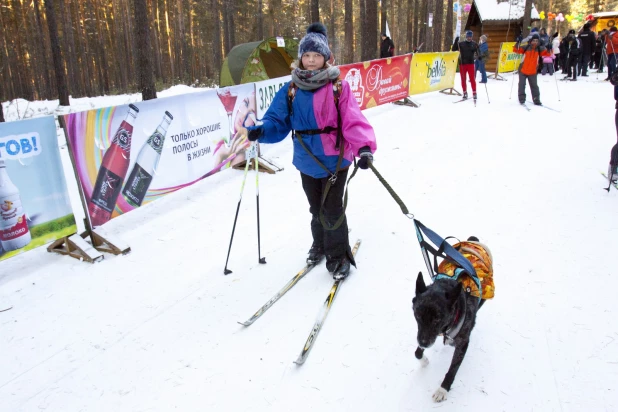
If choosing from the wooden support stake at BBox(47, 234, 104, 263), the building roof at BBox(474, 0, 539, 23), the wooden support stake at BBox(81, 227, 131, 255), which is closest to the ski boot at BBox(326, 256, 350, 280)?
the wooden support stake at BBox(81, 227, 131, 255)

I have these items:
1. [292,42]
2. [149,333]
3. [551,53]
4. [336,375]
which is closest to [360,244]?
[336,375]

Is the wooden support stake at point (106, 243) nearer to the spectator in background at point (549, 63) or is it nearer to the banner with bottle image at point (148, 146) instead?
the banner with bottle image at point (148, 146)

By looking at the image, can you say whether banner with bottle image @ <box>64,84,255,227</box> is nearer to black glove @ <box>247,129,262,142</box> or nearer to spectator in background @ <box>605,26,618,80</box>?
black glove @ <box>247,129,262,142</box>

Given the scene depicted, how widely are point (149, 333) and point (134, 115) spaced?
2.83 m

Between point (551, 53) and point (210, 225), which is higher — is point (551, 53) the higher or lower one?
the higher one

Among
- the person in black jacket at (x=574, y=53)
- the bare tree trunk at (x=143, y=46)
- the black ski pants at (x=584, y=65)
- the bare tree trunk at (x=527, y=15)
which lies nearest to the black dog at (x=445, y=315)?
the bare tree trunk at (x=143, y=46)

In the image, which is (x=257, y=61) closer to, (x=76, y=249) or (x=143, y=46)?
(x=143, y=46)

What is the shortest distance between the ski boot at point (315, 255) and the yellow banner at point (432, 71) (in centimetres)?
991

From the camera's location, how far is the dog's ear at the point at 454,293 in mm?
2068

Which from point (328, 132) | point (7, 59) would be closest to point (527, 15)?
point (328, 132)

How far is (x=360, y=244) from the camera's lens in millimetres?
4359

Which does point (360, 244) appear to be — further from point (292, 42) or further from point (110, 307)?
point (292, 42)

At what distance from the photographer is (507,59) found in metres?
22.2

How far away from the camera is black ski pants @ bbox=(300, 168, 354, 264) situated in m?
3.52
